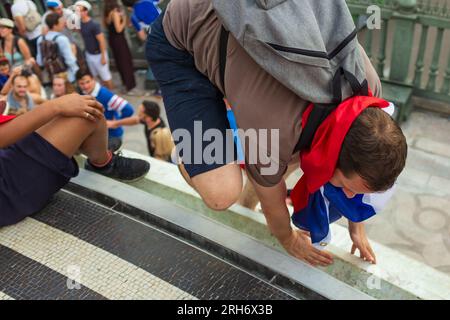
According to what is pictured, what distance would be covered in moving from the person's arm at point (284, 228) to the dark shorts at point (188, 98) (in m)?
0.31

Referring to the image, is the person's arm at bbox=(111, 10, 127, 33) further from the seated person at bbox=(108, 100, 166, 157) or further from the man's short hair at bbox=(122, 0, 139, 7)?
the seated person at bbox=(108, 100, 166, 157)

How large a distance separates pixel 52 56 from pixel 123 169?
3.58m

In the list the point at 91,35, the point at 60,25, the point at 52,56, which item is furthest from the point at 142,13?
the point at 52,56

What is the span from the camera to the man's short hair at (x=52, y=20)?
19.3 feet

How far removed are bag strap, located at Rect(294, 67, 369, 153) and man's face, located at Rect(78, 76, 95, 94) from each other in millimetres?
3223

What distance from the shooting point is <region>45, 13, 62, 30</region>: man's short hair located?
587 centimetres

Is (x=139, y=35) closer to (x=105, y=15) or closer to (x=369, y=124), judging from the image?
(x=105, y=15)

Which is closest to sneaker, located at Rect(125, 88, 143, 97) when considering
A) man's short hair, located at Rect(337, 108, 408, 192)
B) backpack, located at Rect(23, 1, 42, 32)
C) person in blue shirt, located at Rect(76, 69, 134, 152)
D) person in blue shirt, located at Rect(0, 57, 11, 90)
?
backpack, located at Rect(23, 1, 42, 32)

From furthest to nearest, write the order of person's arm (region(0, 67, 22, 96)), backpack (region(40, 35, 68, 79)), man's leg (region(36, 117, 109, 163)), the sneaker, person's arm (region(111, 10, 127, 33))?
the sneaker < person's arm (region(111, 10, 127, 33)) < backpack (region(40, 35, 68, 79)) < person's arm (region(0, 67, 22, 96)) < man's leg (region(36, 117, 109, 163))

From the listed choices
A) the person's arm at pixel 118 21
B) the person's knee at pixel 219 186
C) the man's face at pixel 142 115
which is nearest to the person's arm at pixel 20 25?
the person's arm at pixel 118 21

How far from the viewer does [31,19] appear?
260 inches

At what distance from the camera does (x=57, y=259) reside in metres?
2.30

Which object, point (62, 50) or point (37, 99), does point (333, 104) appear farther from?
point (62, 50)
